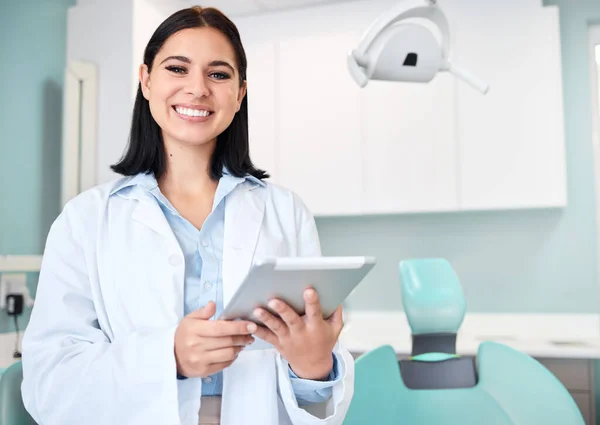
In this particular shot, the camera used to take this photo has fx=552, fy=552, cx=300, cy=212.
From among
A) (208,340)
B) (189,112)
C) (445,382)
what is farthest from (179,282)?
(445,382)

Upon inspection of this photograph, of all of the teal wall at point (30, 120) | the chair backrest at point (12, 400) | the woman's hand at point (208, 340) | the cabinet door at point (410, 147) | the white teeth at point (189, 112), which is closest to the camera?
the woman's hand at point (208, 340)

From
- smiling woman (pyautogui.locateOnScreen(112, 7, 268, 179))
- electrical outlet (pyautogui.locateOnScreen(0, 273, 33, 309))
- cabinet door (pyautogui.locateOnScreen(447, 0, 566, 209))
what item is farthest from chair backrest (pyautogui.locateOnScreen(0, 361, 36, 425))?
cabinet door (pyautogui.locateOnScreen(447, 0, 566, 209))

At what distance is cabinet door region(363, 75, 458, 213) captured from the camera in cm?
285

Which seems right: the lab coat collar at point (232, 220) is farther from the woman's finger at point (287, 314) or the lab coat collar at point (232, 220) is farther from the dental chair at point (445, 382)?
the dental chair at point (445, 382)

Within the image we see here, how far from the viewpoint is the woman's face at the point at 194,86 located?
105 centimetres

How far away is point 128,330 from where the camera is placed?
965 mm

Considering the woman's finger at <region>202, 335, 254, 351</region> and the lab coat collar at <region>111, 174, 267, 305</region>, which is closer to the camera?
the woman's finger at <region>202, 335, 254, 351</region>

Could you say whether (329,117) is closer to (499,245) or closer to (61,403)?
(499,245)

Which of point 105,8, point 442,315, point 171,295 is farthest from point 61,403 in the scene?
point 105,8

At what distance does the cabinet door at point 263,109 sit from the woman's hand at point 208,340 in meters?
2.29

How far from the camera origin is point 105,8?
2975 mm

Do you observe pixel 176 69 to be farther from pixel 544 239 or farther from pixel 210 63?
pixel 544 239

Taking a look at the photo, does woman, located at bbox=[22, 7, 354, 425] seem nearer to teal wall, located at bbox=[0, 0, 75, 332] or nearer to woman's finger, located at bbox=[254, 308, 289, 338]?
woman's finger, located at bbox=[254, 308, 289, 338]

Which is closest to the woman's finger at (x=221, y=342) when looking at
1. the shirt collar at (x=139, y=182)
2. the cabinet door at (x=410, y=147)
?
the shirt collar at (x=139, y=182)
